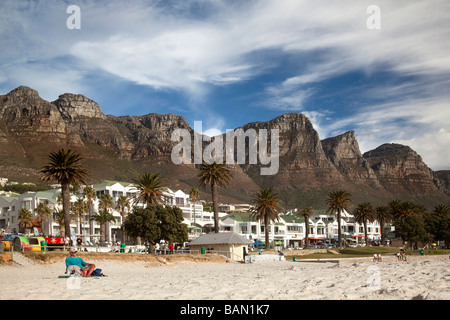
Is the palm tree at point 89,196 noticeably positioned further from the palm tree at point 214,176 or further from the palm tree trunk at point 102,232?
the palm tree at point 214,176

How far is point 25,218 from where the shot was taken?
78.8 metres

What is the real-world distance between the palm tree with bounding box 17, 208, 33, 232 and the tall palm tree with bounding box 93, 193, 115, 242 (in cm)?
1105

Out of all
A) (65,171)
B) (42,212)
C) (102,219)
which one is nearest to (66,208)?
(65,171)

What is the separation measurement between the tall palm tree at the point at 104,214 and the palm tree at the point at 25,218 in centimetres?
1105

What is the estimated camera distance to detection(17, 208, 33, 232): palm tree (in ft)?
259

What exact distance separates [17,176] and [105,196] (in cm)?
8816

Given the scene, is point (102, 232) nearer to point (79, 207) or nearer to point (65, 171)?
point (79, 207)

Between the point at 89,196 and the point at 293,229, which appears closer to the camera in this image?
the point at 89,196

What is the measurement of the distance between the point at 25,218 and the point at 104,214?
1348cm

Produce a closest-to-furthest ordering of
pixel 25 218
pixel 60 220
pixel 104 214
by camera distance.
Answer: pixel 104 214, pixel 60 220, pixel 25 218

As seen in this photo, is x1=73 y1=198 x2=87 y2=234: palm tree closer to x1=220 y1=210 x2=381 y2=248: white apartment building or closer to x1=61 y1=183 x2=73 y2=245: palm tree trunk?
x1=61 y1=183 x2=73 y2=245: palm tree trunk

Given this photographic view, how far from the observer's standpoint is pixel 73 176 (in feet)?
159
